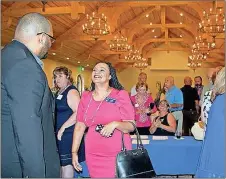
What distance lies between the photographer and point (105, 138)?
234 cm

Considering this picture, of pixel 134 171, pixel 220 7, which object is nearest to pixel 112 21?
pixel 220 7

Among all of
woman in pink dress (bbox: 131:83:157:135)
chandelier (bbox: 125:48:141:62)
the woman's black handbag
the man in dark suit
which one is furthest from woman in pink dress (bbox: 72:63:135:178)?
chandelier (bbox: 125:48:141:62)

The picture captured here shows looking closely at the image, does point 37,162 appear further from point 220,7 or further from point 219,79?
point 220,7

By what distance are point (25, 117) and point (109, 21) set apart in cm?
1069

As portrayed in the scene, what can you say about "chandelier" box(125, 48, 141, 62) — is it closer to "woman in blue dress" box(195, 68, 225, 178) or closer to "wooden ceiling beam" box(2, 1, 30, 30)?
"wooden ceiling beam" box(2, 1, 30, 30)

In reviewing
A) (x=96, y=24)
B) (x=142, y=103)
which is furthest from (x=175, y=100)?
(x=96, y=24)

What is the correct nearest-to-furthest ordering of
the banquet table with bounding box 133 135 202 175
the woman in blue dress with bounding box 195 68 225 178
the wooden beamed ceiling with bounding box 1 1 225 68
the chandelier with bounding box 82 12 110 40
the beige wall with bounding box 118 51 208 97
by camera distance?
the woman in blue dress with bounding box 195 68 225 178
the banquet table with bounding box 133 135 202 175
the chandelier with bounding box 82 12 110 40
the wooden beamed ceiling with bounding box 1 1 225 68
the beige wall with bounding box 118 51 208 97

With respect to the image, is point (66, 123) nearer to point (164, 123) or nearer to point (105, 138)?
point (105, 138)

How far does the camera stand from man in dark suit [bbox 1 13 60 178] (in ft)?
4.91

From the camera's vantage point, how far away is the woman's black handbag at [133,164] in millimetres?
2088

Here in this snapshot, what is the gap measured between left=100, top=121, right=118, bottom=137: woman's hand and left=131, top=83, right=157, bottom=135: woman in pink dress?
2512 millimetres

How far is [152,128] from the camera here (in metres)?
4.48

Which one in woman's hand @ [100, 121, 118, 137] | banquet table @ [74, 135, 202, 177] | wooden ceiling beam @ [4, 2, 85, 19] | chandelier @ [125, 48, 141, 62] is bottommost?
banquet table @ [74, 135, 202, 177]

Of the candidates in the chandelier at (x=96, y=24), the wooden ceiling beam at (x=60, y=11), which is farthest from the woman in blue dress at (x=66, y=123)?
the wooden ceiling beam at (x=60, y=11)
